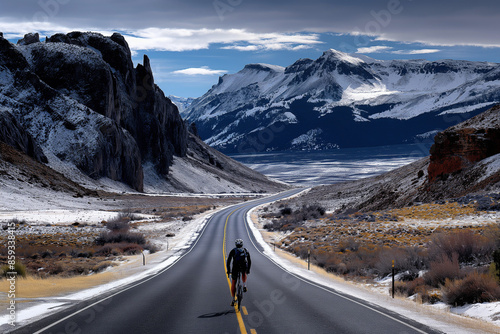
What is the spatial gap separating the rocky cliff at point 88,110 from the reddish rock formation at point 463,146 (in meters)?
71.2

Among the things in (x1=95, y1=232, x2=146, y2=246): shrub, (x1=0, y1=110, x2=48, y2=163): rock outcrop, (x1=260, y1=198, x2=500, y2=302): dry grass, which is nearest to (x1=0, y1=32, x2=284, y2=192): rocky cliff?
(x1=0, y1=110, x2=48, y2=163): rock outcrop

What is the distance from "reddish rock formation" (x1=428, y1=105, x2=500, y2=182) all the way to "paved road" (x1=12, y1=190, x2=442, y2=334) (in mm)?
32025

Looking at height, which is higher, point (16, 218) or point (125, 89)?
point (125, 89)

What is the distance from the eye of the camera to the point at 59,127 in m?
96.0

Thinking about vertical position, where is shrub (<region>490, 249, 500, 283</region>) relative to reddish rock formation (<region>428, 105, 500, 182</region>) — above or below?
below

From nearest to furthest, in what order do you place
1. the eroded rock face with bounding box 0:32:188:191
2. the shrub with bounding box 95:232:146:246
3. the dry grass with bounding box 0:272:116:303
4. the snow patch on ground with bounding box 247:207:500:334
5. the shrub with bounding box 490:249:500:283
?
the snow patch on ground with bounding box 247:207:500:334 → the shrub with bounding box 490:249:500:283 → the dry grass with bounding box 0:272:116:303 → the shrub with bounding box 95:232:146:246 → the eroded rock face with bounding box 0:32:188:191

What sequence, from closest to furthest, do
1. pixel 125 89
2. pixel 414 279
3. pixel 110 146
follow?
pixel 414 279 → pixel 110 146 → pixel 125 89

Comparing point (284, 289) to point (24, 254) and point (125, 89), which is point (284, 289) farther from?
point (125, 89)

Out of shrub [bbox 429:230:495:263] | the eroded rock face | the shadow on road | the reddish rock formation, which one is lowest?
the shadow on road

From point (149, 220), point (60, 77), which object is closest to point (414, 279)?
point (149, 220)

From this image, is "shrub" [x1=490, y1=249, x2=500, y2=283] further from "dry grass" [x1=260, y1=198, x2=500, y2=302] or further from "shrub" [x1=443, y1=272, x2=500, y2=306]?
"dry grass" [x1=260, y1=198, x2=500, y2=302]

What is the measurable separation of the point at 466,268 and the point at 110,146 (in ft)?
319

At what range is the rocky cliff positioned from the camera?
307ft

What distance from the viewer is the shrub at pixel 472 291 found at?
12.0 m
